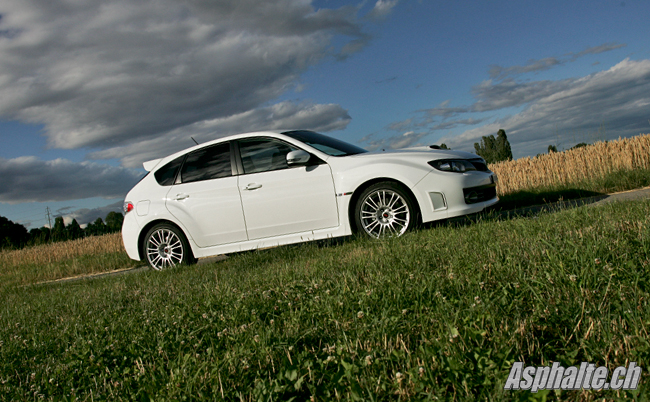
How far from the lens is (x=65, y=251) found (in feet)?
60.5

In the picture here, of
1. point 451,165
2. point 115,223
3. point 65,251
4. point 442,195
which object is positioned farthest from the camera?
point 115,223

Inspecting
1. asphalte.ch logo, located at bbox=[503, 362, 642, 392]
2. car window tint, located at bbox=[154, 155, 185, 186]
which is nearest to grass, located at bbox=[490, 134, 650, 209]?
car window tint, located at bbox=[154, 155, 185, 186]

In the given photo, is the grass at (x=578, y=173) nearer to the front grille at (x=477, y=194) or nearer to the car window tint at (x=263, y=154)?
the front grille at (x=477, y=194)

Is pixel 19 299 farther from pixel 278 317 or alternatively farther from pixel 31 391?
pixel 278 317

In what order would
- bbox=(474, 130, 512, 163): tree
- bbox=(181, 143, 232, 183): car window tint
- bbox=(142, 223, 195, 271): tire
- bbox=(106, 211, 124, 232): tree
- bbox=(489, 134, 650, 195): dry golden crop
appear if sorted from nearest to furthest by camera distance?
1. bbox=(181, 143, 232, 183): car window tint
2. bbox=(142, 223, 195, 271): tire
3. bbox=(489, 134, 650, 195): dry golden crop
4. bbox=(106, 211, 124, 232): tree
5. bbox=(474, 130, 512, 163): tree

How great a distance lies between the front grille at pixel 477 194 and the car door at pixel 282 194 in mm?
1828

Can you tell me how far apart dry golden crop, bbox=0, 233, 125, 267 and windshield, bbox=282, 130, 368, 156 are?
1248 centimetres

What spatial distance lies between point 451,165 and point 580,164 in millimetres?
7430

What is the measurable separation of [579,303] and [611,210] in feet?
10.9

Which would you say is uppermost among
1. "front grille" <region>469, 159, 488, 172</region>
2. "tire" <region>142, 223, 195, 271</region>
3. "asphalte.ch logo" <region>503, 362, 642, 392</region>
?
"front grille" <region>469, 159, 488, 172</region>

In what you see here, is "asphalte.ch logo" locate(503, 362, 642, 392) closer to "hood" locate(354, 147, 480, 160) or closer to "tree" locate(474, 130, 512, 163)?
"hood" locate(354, 147, 480, 160)

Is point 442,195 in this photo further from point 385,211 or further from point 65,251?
point 65,251

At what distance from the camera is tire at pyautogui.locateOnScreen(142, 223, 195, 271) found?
7.13 m

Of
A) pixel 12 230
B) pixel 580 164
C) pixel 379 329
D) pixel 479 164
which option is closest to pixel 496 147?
A: pixel 580 164
